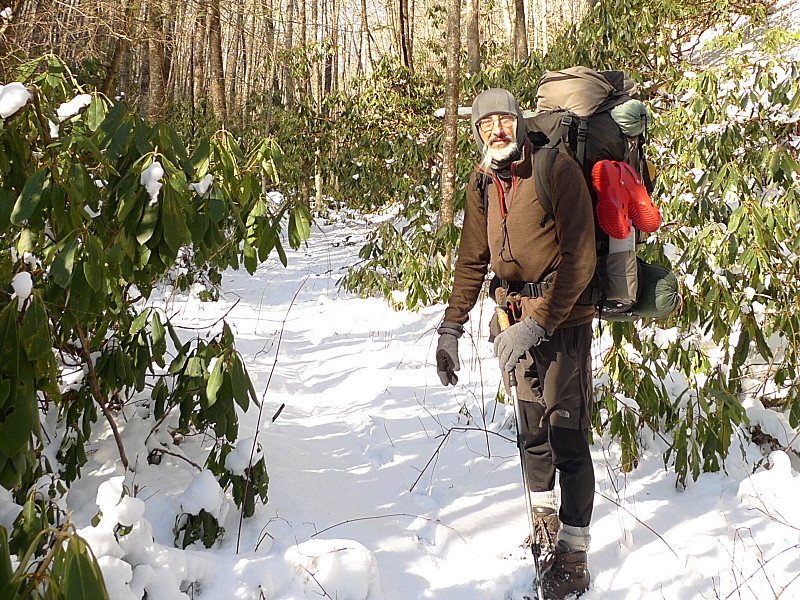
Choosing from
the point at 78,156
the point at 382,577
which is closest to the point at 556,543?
the point at 382,577

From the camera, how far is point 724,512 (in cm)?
279

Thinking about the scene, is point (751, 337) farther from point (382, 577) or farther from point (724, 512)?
point (382, 577)

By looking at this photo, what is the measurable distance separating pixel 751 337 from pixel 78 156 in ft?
10.5

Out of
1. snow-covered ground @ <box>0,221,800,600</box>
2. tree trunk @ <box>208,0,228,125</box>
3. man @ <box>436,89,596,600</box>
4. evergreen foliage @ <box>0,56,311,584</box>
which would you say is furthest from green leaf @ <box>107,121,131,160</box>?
tree trunk @ <box>208,0,228,125</box>

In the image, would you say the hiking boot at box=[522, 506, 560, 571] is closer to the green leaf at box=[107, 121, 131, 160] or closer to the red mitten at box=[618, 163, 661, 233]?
the red mitten at box=[618, 163, 661, 233]

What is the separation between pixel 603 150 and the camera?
2.25 m

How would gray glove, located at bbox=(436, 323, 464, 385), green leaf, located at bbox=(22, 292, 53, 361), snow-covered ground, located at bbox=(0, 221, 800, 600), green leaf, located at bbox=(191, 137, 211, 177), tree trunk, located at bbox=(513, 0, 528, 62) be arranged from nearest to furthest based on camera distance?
green leaf, located at bbox=(22, 292, 53, 361)
snow-covered ground, located at bbox=(0, 221, 800, 600)
green leaf, located at bbox=(191, 137, 211, 177)
gray glove, located at bbox=(436, 323, 464, 385)
tree trunk, located at bbox=(513, 0, 528, 62)

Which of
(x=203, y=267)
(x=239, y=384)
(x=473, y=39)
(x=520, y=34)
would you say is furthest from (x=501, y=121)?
(x=520, y=34)

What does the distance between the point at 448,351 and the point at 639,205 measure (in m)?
0.86

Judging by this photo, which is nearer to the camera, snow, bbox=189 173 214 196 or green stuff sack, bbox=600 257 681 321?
snow, bbox=189 173 214 196

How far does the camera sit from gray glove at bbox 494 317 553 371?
6.92 ft

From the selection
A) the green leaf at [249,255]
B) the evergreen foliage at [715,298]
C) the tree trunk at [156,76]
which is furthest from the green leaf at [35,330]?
the tree trunk at [156,76]

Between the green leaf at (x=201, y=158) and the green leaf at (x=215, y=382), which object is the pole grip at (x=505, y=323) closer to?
the green leaf at (x=215, y=382)

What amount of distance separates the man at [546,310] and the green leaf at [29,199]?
53.6 inches
